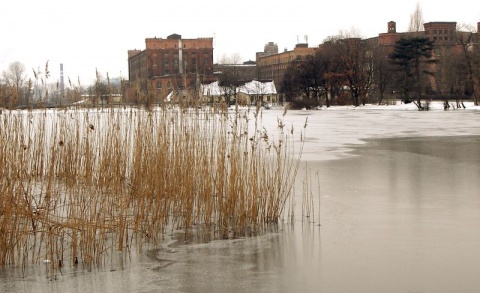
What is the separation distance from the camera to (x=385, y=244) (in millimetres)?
6781

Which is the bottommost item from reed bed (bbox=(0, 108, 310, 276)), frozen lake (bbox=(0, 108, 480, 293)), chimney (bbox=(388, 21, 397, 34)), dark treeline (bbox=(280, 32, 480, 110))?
frozen lake (bbox=(0, 108, 480, 293))

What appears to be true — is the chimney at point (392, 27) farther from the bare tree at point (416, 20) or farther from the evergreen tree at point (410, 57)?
the evergreen tree at point (410, 57)

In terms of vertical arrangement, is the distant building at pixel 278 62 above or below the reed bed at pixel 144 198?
above

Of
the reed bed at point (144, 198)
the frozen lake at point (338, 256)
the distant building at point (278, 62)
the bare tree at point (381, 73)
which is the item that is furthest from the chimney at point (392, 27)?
the reed bed at point (144, 198)

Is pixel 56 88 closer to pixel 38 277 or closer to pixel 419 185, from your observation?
pixel 38 277

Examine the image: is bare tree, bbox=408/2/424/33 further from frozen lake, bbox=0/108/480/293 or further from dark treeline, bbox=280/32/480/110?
frozen lake, bbox=0/108/480/293

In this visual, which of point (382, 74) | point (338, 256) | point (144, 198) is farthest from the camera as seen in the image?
point (382, 74)

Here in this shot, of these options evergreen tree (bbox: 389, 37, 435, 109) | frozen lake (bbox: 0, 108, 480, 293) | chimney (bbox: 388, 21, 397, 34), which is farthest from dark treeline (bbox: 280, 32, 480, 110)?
frozen lake (bbox: 0, 108, 480, 293)

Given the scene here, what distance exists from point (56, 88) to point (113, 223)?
6.36ft

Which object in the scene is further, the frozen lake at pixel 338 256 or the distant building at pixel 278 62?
the distant building at pixel 278 62

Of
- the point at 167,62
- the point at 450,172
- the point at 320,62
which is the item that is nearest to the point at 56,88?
the point at 450,172

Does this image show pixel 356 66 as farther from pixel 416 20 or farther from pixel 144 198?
pixel 144 198

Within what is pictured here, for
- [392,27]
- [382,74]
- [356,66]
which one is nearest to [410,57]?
[356,66]

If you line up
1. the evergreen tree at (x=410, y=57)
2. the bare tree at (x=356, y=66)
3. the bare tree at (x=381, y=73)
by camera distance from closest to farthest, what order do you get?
1. the evergreen tree at (x=410, y=57)
2. the bare tree at (x=356, y=66)
3. the bare tree at (x=381, y=73)
